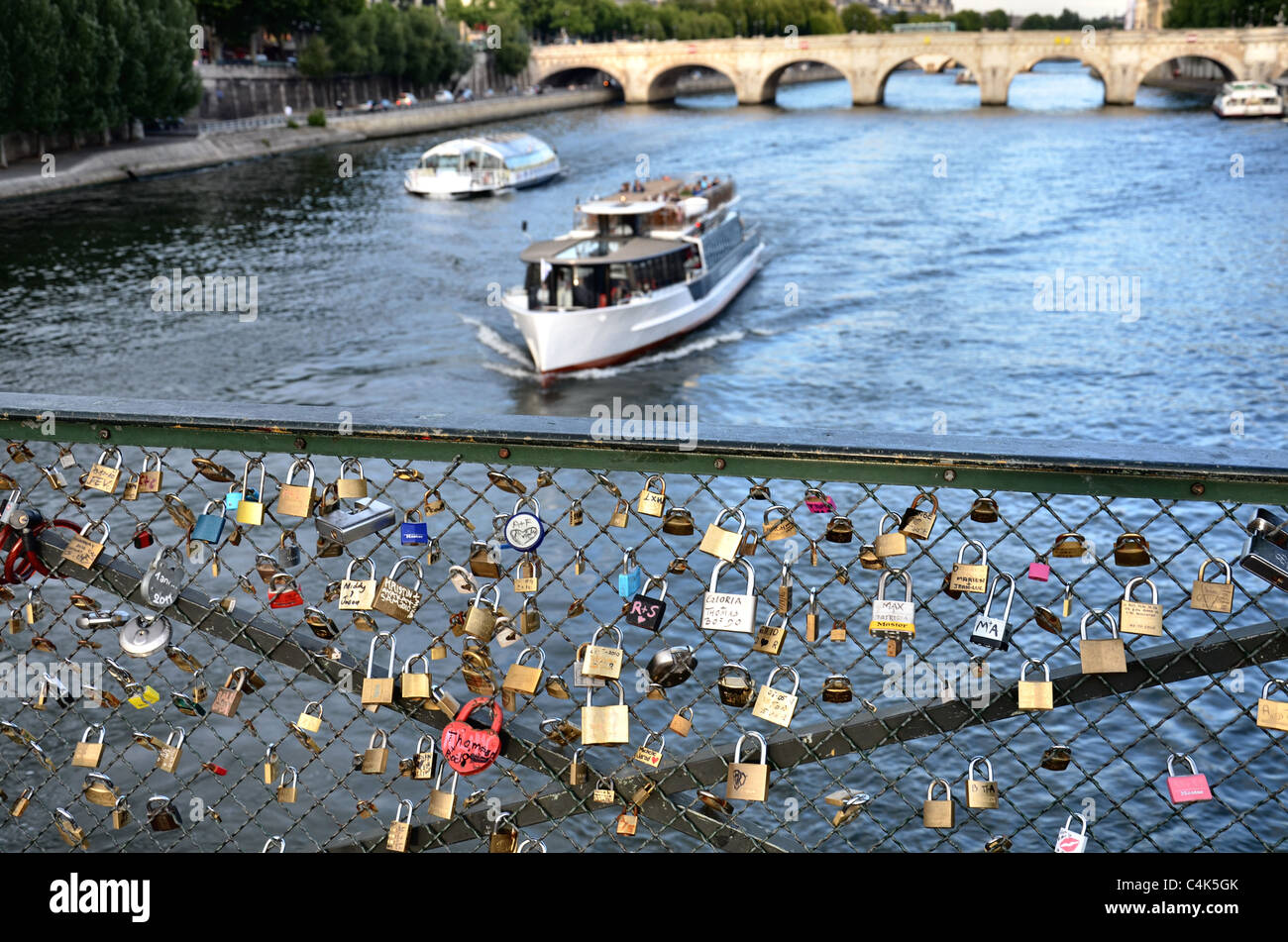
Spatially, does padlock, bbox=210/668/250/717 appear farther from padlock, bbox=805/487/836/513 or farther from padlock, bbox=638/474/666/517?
padlock, bbox=805/487/836/513

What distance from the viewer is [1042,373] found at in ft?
73.2

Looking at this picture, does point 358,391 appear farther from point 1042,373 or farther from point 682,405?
point 1042,373

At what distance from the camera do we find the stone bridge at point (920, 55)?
73188 millimetres

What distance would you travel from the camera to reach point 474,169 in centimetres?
4531

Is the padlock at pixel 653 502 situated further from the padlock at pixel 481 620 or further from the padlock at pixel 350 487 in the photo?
the padlock at pixel 350 487

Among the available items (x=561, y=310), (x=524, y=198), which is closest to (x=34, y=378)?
(x=561, y=310)

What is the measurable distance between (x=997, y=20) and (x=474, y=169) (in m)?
155

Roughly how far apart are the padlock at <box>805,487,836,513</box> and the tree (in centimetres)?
18508

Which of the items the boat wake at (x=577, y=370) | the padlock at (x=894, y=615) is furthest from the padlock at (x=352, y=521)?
the boat wake at (x=577, y=370)

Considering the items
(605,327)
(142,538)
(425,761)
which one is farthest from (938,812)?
(605,327)

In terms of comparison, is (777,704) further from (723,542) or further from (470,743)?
(470,743)

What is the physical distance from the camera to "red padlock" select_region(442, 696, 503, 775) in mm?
3010

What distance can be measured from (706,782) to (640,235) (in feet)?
78.9

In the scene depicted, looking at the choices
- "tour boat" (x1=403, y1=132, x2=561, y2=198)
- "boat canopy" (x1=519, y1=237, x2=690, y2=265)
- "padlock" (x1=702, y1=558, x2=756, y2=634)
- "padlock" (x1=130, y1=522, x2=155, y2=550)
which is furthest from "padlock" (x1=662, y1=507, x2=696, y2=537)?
"tour boat" (x1=403, y1=132, x2=561, y2=198)
